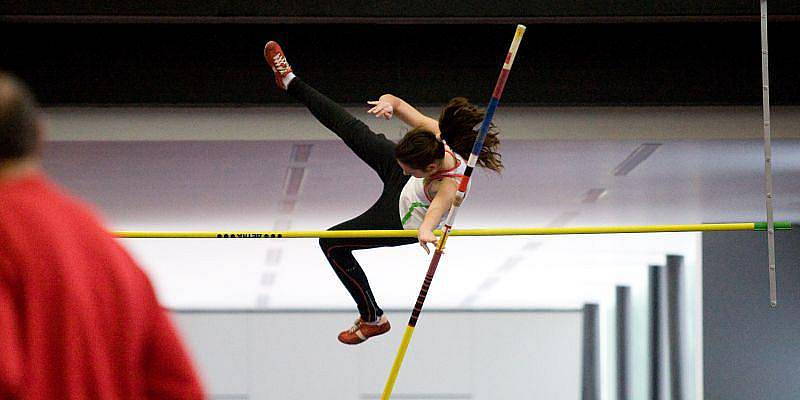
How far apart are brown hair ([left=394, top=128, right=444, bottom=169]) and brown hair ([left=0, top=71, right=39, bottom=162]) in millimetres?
2784

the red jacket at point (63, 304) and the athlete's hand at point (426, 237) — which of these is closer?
the red jacket at point (63, 304)

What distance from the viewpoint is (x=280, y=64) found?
474 cm

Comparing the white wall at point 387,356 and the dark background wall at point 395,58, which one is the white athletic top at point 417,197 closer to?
the dark background wall at point 395,58

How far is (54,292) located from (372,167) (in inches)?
130

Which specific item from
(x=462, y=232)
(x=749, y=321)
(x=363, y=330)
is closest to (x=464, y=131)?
(x=462, y=232)

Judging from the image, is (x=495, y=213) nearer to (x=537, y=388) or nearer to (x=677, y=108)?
(x=677, y=108)

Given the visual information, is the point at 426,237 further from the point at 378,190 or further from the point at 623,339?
the point at 623,339

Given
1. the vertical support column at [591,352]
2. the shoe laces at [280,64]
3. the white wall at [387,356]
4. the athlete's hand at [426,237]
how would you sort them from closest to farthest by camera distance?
the athlete's hand at [426,237]
the shoe laces at [280,64]
the white wall at [387,356]
the vertical support column at [591,352]

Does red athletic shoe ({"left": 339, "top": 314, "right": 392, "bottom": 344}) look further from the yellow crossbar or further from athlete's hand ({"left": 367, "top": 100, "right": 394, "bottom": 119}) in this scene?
athlete's hand ({"left": 367, "top": 100, "right": 394, "bottom": 119})

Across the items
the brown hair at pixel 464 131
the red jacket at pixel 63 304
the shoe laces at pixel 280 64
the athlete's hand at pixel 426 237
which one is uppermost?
the shoe laces at pixel 280 64

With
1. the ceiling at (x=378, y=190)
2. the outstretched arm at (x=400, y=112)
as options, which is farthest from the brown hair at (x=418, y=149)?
the ceiling at (x=378, y=190)

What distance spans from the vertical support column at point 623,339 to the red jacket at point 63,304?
11.1 m

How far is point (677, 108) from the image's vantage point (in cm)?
614

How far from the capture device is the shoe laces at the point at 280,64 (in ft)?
15.5
